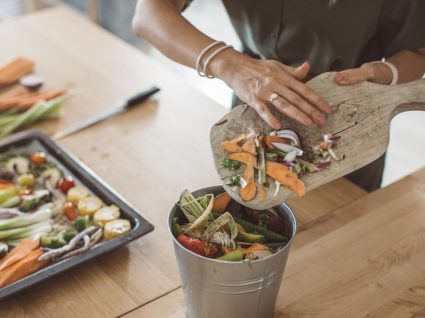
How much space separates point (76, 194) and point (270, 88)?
58 cm

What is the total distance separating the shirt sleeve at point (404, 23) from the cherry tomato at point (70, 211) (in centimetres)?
91

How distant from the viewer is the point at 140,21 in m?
1.70

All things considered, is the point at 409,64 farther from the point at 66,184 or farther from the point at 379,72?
the point at 66,184

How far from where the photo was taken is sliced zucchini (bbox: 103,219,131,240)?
4.96 feet

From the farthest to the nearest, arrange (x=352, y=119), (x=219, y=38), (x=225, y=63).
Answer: (x=219, y=38)
(x=225, y=63)
(x=352, y=119)

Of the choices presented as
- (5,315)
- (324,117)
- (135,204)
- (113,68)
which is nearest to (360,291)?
(324,117)

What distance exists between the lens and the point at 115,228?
1.52 meters

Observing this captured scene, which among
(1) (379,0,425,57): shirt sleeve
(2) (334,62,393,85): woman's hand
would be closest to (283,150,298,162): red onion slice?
(2) (334,62,393,85): woman's hand

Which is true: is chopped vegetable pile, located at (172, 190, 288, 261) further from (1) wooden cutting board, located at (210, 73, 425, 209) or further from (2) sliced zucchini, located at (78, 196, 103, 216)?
(2) sliced zucchini, located at (78, 196, 103, 216)

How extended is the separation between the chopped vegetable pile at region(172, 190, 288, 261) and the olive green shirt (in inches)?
23.8

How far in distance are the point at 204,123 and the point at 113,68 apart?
→ 49cm

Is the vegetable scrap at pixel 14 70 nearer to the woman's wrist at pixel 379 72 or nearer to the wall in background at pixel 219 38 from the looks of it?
the woman's wrist at pixel 379 72

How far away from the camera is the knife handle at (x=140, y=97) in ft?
6.84

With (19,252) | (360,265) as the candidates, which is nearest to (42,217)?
(19,252)
